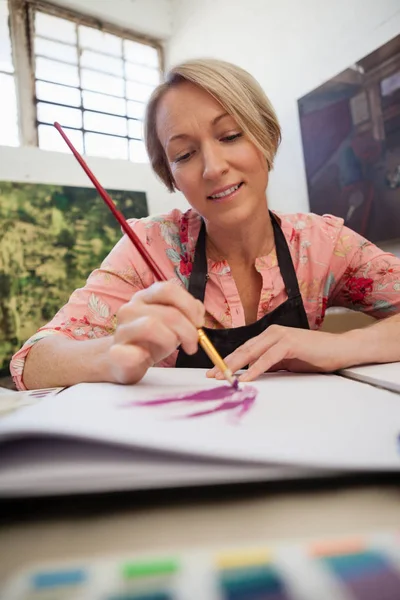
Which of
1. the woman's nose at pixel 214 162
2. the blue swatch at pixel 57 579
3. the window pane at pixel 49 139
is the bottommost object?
the blue swatch at pixel 57 579

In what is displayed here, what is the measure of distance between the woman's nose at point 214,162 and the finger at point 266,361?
38 cm

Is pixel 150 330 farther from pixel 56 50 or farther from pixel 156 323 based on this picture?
pixel 56 50

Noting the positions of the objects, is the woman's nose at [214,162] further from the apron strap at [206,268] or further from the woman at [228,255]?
the apron strap at [206,268]

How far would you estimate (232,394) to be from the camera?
392mm

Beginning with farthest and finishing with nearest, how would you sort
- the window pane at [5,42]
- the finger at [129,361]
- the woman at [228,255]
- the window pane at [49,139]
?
1. the window pane at [49,139]
2. the window pane at [5,42]
3. the woman at [228,255]
4. the finger at [129,361]

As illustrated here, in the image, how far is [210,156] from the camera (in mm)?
783

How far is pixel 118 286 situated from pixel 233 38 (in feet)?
7.92

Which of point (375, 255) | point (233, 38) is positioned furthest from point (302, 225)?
point (233, 38)

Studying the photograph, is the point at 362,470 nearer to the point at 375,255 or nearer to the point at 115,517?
the point at 115,517

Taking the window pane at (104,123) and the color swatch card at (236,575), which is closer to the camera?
the color swatch card at (236,575)

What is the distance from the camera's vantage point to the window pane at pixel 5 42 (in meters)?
2.54

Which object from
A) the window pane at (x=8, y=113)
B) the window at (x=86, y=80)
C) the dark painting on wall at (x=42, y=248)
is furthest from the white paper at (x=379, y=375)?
the window pane at (x=8, y=113)

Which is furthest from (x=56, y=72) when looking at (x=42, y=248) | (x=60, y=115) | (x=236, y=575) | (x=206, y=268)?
(x=236, y=575)

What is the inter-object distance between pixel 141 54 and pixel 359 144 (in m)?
2.17
